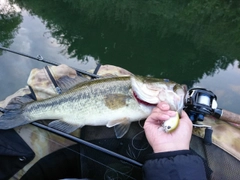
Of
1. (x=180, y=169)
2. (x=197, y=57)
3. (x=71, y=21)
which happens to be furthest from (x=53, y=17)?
(x=180, y=169)

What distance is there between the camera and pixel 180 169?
1.72 m

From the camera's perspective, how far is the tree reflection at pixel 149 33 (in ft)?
28.9

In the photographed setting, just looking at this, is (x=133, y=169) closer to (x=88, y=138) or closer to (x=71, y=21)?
(x=88, y=138)

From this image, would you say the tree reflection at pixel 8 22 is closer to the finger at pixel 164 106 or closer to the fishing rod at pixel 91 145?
the fishing rod at pixel 91 145

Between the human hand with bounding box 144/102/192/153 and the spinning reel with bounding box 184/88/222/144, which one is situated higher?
the spinning reel with bounding box 184/88/222/144

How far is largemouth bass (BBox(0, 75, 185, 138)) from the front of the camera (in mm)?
2377

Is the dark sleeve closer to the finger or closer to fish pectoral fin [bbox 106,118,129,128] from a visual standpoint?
the finger

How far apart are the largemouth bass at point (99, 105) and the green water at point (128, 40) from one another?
3.95 meters

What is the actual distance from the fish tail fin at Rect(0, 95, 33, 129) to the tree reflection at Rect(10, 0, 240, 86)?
593 centimetres

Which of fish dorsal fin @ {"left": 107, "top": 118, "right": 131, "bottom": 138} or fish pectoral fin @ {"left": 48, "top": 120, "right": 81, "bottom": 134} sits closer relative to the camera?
fish dorsal fin @ {"left": 107, "top": 118, "right": 131, "bottom": 138}

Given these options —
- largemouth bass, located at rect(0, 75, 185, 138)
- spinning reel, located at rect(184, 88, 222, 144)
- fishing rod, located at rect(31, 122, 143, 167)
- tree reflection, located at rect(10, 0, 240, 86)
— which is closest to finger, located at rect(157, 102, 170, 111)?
largemouth bass, located at rect(0, 75, 185, 138)

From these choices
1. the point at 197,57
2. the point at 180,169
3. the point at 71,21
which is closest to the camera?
the point at 180,169

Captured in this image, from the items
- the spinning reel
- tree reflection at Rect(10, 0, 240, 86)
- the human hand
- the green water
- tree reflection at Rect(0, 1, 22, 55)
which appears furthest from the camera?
tree reflection at Rect(0, 1, 22, 55)

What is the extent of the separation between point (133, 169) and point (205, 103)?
0.92m
